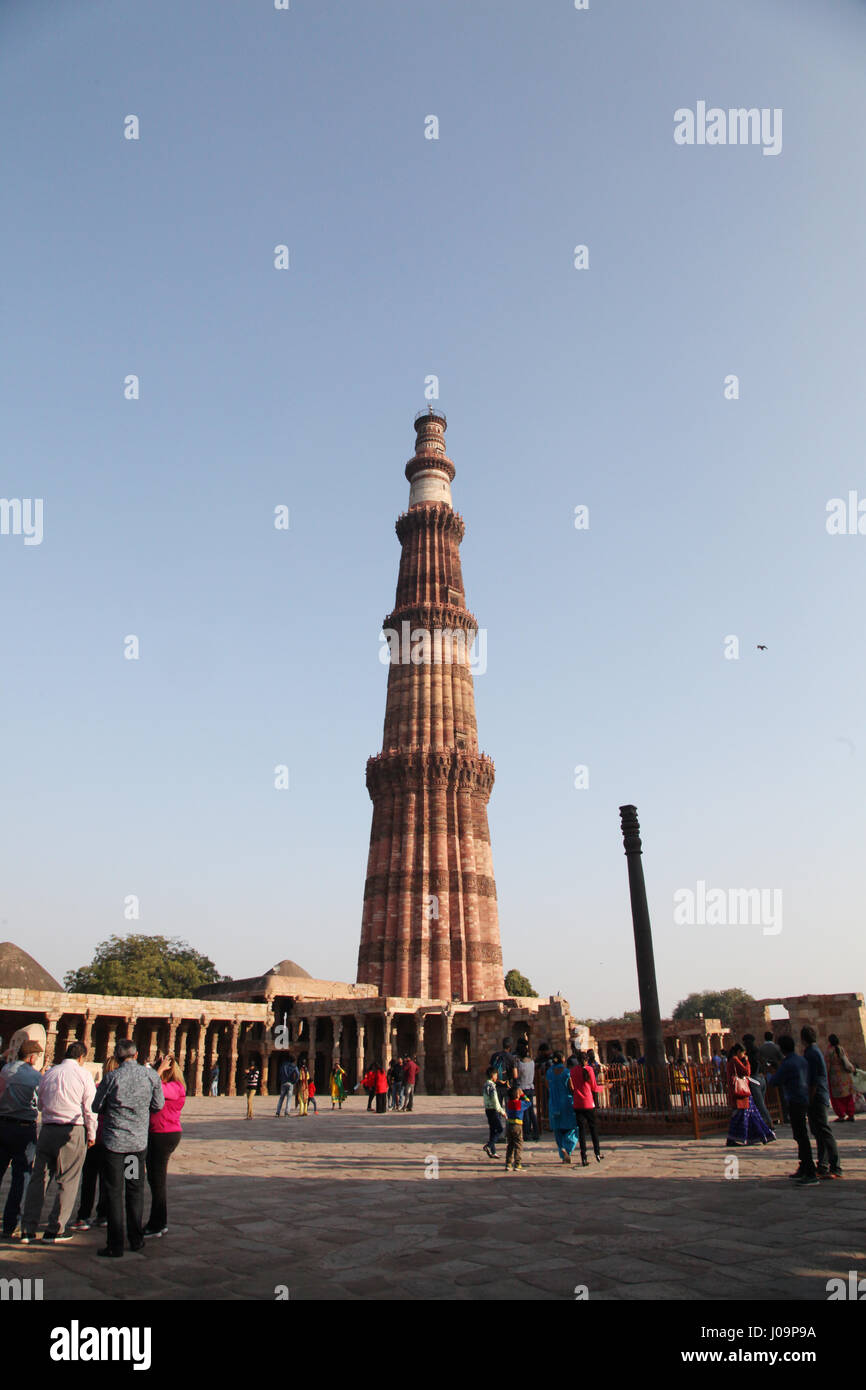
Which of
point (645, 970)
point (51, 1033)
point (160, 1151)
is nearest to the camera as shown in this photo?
point (160, 1151)

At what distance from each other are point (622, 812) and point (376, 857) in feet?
100

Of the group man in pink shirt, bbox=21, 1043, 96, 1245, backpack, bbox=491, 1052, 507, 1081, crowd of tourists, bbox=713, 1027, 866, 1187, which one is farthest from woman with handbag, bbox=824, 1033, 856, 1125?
man in pink shirt, bbox=21, 1043, 96, 1245

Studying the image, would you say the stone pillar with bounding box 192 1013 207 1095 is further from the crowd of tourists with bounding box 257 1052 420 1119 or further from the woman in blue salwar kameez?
the woman in blue salwar kameez

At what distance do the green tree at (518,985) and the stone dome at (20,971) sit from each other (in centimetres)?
3207

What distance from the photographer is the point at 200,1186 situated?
9.33 m

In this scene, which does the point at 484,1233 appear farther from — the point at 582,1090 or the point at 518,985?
the point at 518,985

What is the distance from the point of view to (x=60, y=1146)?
6.61 meters

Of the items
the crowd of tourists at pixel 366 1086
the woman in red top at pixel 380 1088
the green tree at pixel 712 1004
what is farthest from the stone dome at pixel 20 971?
the green tree at pixel 712 1004

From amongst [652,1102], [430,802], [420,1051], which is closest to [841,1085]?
[652,1102]

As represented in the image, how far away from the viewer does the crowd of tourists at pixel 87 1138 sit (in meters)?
6.31

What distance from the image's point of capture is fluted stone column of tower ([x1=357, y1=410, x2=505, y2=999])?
4369 centimetres

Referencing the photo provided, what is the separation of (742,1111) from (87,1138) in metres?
9.68

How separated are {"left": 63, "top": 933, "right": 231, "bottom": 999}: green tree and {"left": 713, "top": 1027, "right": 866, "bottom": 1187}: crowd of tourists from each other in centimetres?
4530
